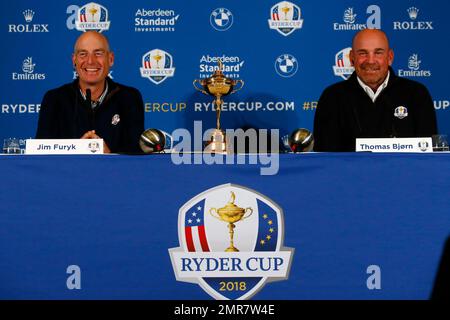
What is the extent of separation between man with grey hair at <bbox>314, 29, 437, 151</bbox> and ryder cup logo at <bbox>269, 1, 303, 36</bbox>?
0.84 meters

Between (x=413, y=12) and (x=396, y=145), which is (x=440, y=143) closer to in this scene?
(x=396, y=145)

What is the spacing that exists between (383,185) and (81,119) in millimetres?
1811

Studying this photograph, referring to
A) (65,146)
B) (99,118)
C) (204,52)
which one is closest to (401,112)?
A: (204,52)

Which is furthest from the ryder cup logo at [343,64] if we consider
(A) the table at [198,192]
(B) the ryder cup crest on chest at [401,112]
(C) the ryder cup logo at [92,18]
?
(A) the table at [198,192]

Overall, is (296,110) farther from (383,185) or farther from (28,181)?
(28,181)

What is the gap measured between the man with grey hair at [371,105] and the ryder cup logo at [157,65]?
125 cm

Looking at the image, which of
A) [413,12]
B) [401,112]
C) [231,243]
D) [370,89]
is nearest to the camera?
[231,243]

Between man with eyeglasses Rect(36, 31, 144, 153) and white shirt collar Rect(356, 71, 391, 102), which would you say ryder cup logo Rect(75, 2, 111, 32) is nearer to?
man with eyeglasses Rect(36, 31, 144, 153)

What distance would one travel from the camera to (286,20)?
4352mm

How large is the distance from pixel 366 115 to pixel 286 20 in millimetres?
1169

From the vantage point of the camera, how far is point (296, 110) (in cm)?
437

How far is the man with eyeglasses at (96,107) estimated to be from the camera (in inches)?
136

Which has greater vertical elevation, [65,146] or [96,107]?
[96,107]
